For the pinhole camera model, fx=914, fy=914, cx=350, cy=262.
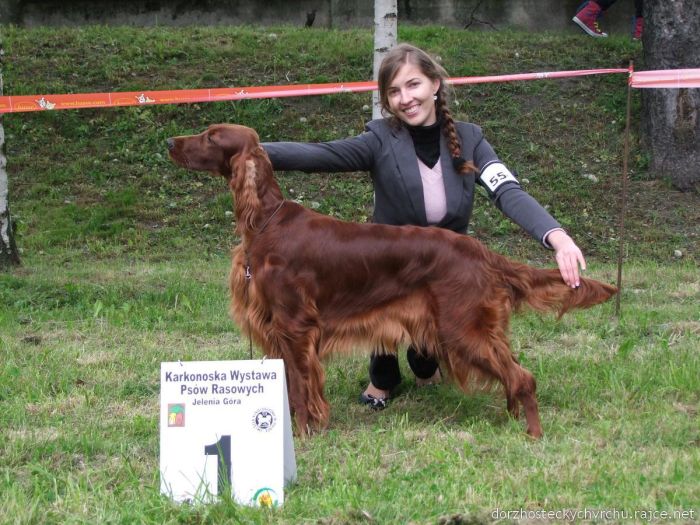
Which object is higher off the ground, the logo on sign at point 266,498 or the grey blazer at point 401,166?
the grey blazer at point 401,166

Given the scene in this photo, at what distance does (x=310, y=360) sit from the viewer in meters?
3.17

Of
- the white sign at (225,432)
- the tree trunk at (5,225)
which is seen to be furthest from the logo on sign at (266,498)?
the tree trunk at (5,225)

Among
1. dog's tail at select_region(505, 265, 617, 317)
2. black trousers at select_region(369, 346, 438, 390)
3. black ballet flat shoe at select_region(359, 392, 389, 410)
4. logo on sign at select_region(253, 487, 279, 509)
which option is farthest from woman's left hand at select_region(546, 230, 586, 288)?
logo on sign at select_region(253, 487, 279, 509)

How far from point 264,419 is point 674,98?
6.34m

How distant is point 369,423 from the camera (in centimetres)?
339

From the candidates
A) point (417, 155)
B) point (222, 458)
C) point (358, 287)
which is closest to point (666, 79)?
point (417, 155)

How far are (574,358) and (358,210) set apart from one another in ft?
12.2

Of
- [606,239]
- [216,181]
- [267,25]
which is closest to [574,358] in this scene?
[606,239]

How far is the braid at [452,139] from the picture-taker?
3391 millimetres

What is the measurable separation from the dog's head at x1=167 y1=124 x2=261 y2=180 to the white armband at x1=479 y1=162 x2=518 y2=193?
0.86 m

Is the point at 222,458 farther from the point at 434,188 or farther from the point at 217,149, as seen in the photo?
the point at 434,188

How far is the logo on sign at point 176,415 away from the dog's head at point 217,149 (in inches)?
37.5

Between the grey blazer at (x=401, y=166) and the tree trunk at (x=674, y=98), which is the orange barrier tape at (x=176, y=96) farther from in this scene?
the grey blazer at (x=401, y=166)

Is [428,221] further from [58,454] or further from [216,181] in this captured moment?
[216,181]
